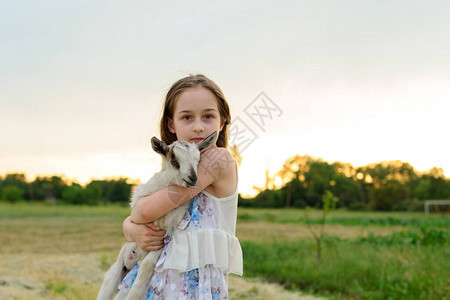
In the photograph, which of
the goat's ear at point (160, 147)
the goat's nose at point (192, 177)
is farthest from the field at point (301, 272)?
the goat's nose at point (192, 177)

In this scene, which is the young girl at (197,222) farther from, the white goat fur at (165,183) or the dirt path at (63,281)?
the dirt path at (63,281)

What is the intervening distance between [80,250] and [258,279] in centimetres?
623

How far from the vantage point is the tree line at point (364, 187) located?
3709 centimetres

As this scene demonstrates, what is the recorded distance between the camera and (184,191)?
87.6 inches

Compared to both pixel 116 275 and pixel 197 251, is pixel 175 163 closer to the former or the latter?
pixel 197 251

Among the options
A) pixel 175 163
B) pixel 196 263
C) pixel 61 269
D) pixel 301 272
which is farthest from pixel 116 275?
pixel 61 269

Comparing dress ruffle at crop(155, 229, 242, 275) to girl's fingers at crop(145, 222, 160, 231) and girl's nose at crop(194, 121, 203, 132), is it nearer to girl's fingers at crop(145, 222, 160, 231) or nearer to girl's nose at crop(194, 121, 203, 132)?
girl's fingers at crop(145, 222, 160, 231)

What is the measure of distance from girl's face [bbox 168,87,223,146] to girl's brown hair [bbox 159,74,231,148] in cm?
5

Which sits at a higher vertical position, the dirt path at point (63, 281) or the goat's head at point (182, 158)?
the goat's head at point (182, 158)

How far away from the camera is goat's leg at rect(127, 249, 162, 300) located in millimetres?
2271

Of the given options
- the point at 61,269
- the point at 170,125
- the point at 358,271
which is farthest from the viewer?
the point at 61,269

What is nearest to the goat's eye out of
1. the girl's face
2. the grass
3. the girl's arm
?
the girl's arm

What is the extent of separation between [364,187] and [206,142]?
2095 inches

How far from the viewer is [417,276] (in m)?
5.91
